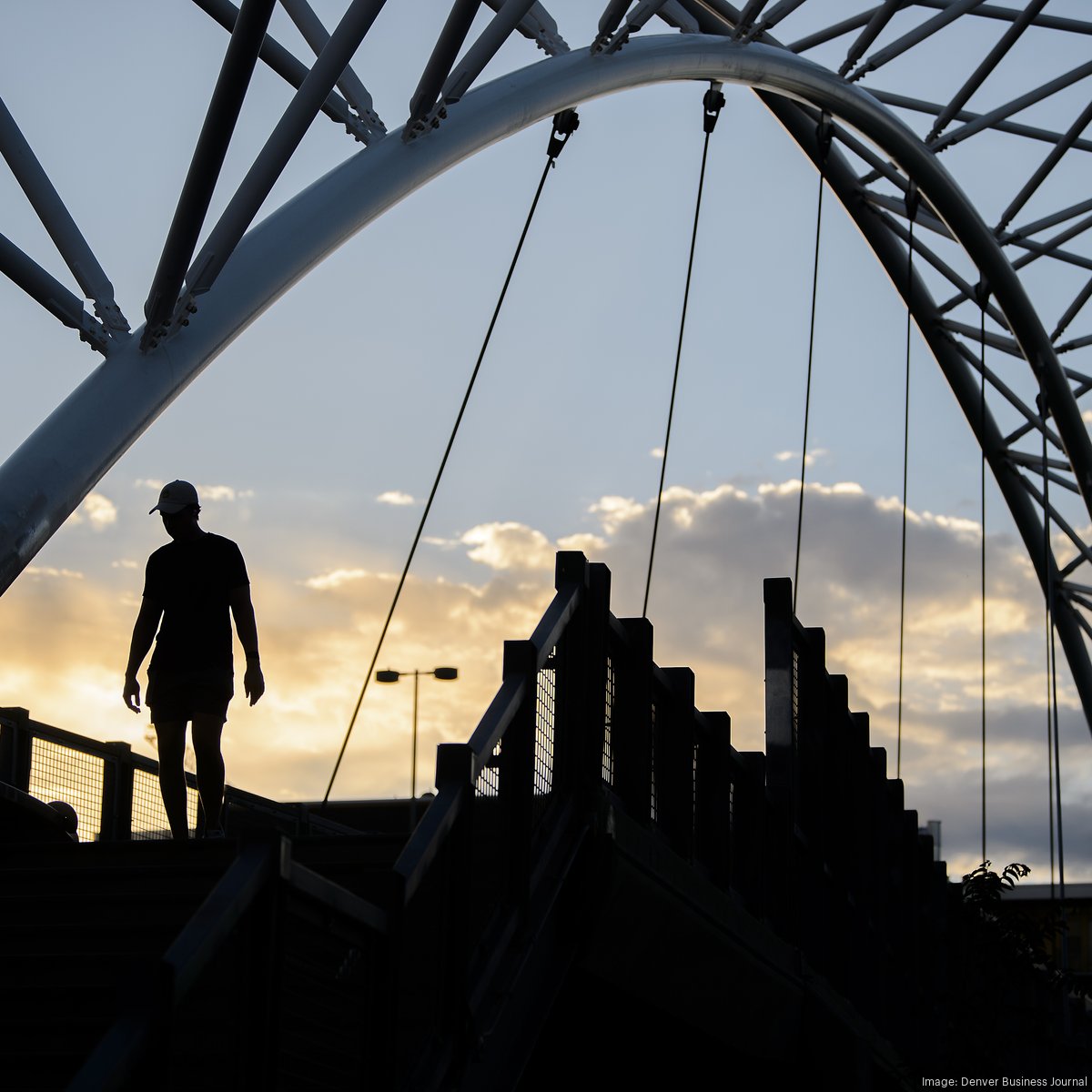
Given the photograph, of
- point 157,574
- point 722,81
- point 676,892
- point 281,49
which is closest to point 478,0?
point 281,49

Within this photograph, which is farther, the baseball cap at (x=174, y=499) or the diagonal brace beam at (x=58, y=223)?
the baseball cap at (x=174, y=499)

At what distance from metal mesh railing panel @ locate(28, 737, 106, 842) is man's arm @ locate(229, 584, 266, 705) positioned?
4.63m

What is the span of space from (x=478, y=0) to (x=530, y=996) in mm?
5001

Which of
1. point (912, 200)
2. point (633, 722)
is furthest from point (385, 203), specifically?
point (912, 200)

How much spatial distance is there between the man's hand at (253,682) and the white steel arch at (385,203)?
179cm

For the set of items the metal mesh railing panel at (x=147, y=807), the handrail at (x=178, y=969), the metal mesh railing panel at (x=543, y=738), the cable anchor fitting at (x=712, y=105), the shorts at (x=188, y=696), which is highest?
the cable anchor fitting at (x=712, y=105)

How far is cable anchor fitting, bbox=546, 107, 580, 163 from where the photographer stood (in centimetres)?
1446

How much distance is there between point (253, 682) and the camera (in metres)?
9.58

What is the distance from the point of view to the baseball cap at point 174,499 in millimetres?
9289

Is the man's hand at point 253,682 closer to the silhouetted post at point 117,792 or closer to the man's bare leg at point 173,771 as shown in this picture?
the man's bare leg at point 173,771

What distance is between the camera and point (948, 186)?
23844 mm

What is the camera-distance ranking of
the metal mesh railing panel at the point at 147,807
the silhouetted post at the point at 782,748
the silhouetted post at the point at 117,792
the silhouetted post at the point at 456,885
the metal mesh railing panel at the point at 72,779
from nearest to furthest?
the silhouetted post at the point at 456,885, the silhouetted post at the point at 782,748, the metal mesh railing panel at the point at 72,779, the silhouetted post at the point at 117,792, the metal mesh railing panel at the point at 147,807

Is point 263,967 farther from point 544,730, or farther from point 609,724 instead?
point 609,724

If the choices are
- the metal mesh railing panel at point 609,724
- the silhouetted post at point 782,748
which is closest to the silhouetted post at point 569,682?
the metal mesh railing panel at point 609,724
